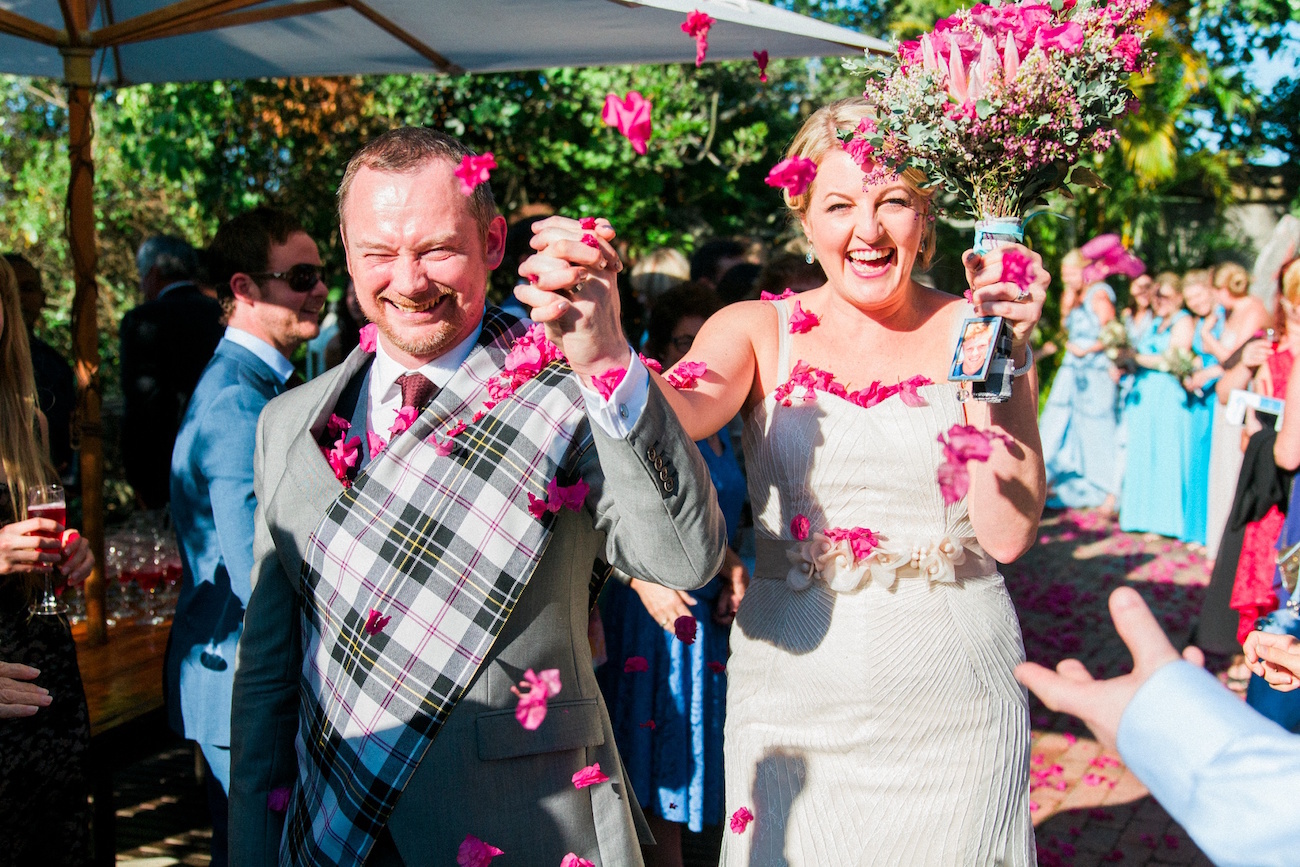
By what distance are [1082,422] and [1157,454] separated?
3.42ft

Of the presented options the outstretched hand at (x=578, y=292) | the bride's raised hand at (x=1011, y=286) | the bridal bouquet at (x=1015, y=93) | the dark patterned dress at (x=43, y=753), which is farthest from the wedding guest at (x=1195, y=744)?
the dark patterned dress at (x=43, y=753)

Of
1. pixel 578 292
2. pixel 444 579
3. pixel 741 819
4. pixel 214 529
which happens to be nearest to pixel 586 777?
pixel 444 579

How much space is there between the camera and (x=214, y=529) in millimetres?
3404

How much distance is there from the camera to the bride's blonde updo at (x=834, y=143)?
2395 mm

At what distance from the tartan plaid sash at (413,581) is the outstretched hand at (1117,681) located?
99 cm

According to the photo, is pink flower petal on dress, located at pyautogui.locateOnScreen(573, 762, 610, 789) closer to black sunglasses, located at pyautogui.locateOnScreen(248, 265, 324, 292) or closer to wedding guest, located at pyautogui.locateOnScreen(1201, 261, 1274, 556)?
black sunglasses, located at pyautogui.locateOnScreen(248, 265, 324, 292)

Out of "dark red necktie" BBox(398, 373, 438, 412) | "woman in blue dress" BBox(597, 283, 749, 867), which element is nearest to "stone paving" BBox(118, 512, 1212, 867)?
"woman in blue dress" BBox(597, 283, 749, 867)

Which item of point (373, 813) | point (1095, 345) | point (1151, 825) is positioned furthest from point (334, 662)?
point (1095, 345)

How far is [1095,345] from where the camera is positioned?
437 inches

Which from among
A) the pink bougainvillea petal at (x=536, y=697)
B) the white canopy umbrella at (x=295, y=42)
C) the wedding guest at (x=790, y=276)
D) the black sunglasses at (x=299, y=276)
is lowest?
the pink bougainvillea petal at (x=536, y=697)

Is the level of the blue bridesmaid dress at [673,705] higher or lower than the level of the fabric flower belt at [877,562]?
lower

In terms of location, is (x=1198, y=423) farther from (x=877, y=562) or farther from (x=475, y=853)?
(x=475, y=853)

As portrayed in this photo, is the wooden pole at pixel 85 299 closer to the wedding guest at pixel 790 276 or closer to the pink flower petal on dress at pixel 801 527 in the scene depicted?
the wedding guest at pixel 790 276

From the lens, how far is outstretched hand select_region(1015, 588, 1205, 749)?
4.25 ft
